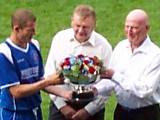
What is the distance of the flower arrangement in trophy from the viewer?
8836mm

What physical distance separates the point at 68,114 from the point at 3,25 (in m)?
5.94

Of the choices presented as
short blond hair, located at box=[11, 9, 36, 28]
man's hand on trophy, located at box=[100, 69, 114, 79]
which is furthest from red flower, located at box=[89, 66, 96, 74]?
short blond hair, located at box=[11, 9, 36, 28]

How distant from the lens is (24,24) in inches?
340

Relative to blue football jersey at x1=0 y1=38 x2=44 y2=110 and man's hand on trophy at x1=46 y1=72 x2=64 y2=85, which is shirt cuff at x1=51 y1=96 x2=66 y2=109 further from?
man's hand on trophy at x1=46 y1=72 x2=64 y2=85

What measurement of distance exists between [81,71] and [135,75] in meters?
0.76

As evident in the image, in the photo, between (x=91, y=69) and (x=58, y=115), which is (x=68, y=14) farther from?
(x=91, y=69)

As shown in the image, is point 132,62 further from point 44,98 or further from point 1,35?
point 1,35

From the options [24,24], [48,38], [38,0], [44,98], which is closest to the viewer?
[24,24]

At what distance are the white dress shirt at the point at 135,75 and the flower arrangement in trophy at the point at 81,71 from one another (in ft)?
1.04

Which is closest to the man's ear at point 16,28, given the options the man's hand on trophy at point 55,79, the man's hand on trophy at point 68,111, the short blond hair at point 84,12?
the man's hand on trophy at point 55,79

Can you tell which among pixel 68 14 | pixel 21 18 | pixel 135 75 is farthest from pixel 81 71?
pixel 68 14

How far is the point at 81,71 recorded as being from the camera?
8.85 meters

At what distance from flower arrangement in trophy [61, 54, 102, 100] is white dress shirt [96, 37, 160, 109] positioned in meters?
0.32

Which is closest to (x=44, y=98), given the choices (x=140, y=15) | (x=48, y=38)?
(x=48, y=38)
